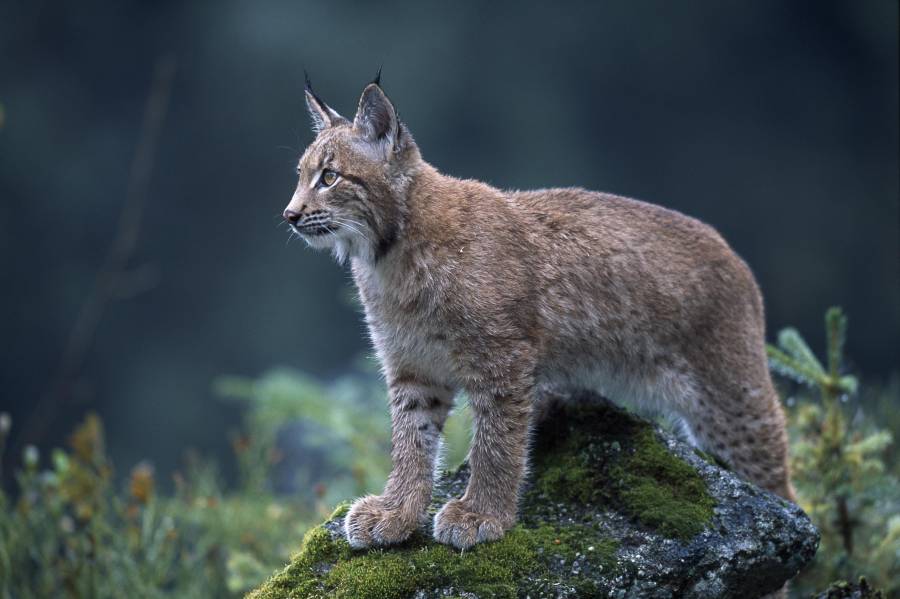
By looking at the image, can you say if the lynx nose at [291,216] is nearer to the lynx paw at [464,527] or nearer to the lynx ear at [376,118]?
the lynx ear at [376,118]

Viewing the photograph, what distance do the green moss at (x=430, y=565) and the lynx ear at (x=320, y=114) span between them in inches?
66.3

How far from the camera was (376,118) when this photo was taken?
12.5 feet

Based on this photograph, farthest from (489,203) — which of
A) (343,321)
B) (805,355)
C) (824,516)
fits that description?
(343,321)

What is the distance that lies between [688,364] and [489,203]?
1147mm

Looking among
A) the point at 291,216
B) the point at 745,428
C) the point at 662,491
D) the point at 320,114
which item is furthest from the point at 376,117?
the point at 745,428

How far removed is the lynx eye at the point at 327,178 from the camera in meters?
3.77

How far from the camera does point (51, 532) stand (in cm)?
579

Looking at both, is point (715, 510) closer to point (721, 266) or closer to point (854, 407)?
point (721, 266)

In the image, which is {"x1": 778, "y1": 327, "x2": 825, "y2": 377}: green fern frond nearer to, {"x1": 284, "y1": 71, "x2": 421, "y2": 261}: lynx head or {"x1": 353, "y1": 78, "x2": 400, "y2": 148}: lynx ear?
{"x1": 284, "y1": 71, "x2": 421, "y2": 261}: lynx head

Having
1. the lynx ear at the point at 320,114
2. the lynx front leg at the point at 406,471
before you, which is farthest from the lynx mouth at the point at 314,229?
the lynx front leg at the point at 406,471

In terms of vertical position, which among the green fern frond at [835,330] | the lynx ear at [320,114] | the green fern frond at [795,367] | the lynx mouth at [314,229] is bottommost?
the green fern frond at [795,367]

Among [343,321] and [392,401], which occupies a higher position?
[343,321]

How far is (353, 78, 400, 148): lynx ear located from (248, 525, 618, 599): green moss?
1.56m

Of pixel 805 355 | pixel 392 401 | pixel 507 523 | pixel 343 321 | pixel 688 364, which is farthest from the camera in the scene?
pixel 343 321
